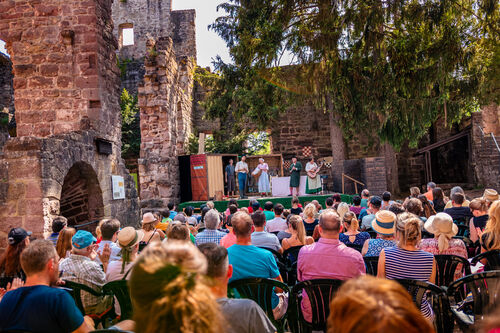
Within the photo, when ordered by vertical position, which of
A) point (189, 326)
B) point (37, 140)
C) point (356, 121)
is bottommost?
point (189, 326)

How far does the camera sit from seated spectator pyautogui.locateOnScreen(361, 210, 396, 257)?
3.51 m

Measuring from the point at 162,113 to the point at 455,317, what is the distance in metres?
11.8

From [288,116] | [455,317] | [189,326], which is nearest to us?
[189,326]

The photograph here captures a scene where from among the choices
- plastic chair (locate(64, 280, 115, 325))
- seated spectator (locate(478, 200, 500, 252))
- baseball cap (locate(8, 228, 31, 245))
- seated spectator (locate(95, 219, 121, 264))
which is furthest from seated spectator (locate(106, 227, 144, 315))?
seated spectator (locate(478, 200, 500, 252))

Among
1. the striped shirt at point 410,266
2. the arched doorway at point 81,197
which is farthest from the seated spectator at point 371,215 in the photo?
the arched doorway at point 81,197

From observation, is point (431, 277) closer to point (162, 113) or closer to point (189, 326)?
point (189, 326)

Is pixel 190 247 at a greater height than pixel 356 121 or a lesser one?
lesser

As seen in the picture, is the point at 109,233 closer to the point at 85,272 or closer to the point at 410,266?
the point at 85,272

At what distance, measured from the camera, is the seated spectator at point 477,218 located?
171 inches

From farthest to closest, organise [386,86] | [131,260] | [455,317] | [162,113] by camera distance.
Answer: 1. [162,113]
2. [386,86]
3. [131,260]
4. [455,317]

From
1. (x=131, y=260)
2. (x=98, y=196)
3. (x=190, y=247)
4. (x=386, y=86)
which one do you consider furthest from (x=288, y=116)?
(x=190, y=247)

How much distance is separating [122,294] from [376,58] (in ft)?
38.5

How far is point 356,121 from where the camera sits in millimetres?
13055

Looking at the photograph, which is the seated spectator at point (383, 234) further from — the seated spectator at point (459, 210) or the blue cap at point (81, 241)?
the blue cap at point (81, 241)
